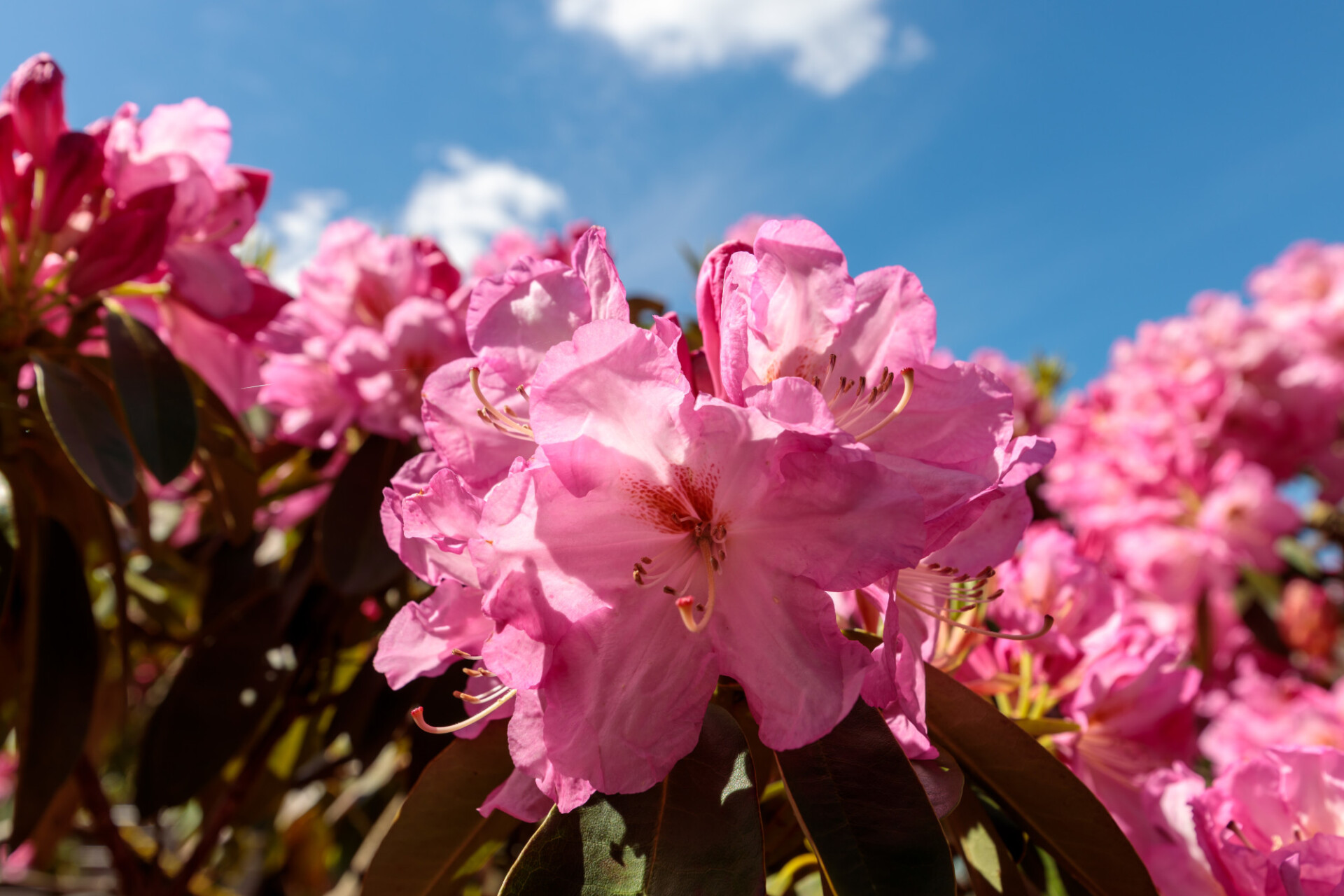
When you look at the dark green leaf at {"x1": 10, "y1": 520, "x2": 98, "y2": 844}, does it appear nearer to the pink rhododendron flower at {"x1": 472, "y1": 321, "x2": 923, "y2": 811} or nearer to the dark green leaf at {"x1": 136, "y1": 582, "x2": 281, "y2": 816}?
the dark green leaf at {"x1": 136, "y1": 582, "x2": 281, "y2": 816}

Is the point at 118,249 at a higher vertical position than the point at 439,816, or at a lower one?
higher

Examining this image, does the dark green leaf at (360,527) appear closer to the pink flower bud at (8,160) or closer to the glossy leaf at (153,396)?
the glossy leaf at (153,396)

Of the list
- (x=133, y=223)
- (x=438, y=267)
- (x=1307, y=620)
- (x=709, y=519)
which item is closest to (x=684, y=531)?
(x=709, y=519)

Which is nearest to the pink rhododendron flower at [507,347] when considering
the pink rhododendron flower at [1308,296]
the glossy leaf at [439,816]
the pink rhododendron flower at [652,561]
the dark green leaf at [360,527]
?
the pink rhododendron flower at [652,561]

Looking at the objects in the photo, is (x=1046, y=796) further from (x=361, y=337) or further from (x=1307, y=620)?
(x=1307, y=620)

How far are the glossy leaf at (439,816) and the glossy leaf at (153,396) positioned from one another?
0.49m

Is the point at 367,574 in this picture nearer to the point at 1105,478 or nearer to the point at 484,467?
the point at 484,467

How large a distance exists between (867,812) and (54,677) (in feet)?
3.45

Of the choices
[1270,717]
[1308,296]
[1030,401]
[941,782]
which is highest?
[1308,296]

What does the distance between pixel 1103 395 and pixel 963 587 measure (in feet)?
9.13

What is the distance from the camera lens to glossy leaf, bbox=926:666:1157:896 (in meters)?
0.73

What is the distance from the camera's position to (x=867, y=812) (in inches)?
23.7

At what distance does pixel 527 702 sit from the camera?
2.01 feet

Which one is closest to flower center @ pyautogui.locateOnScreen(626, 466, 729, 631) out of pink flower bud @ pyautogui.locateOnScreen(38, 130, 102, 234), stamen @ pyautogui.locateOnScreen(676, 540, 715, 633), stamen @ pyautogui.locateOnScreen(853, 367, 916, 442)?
stamen @ pyautogui.locateOnScreen(676, 540, 715, 633)
